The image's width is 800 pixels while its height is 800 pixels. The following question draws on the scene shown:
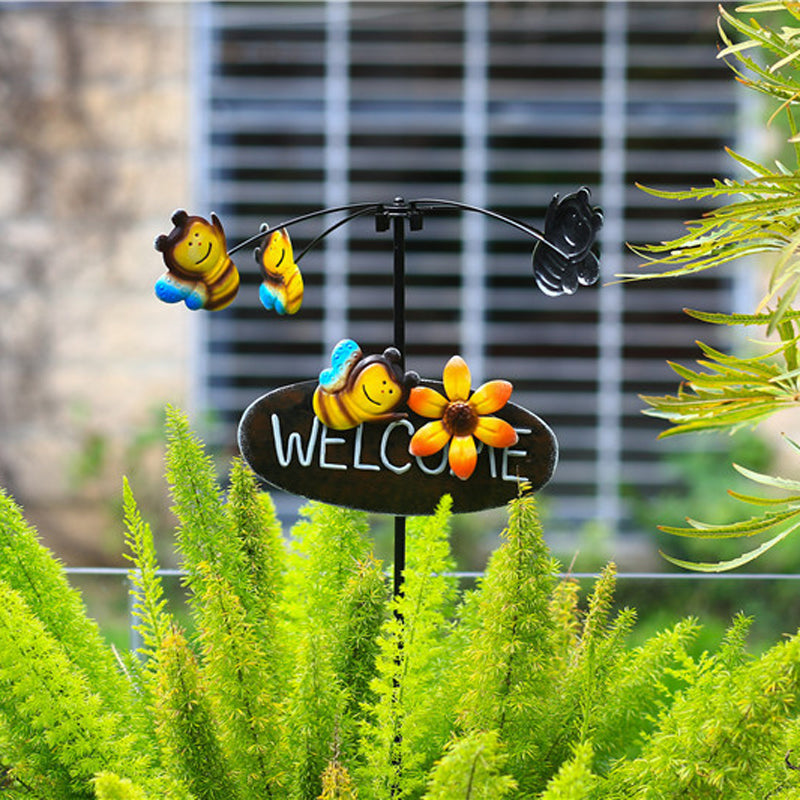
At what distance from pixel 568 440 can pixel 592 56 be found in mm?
905

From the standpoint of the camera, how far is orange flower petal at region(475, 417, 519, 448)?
61 cm

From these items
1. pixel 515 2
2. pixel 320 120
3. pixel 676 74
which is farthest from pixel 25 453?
pixel 676 74

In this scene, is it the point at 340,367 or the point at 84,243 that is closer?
the point at 340,367

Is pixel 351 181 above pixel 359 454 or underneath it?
above

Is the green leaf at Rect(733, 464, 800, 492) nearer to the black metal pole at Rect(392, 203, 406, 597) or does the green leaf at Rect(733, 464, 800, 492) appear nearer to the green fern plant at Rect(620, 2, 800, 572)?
the green fern plant at Rect(620, 2, 800, 572)

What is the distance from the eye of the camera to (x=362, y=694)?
56cm

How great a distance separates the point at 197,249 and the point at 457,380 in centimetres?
19

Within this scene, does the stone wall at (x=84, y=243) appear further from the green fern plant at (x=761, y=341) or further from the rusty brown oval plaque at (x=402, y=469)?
the green fern plant at (x=761, y=341)

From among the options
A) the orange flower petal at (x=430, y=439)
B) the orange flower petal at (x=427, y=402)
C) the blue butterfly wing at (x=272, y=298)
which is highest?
the blue butterfly wing at (x=272, y=298)

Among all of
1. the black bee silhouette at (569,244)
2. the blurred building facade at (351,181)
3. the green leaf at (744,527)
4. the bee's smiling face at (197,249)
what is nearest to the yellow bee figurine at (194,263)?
the bee's smiling face at (197,249)

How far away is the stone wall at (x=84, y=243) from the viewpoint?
226 cm

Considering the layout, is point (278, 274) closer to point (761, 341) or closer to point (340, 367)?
point (340, 367)

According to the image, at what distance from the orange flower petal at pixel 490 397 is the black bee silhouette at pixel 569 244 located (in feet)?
0.24

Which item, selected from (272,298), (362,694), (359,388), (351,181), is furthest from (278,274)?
(351,181)
